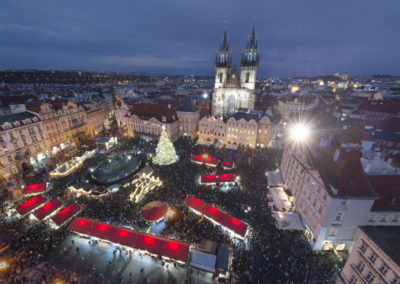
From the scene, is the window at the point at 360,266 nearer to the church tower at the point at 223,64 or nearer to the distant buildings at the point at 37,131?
the distant buildings at the point at 37,131

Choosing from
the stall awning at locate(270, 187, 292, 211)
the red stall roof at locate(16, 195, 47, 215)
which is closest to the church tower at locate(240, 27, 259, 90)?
the stall awning at locate(270, 187, 292, 211)

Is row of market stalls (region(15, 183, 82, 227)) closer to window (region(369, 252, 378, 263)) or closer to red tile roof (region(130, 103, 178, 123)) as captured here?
red tile roof (region(130, 103, 178, 123))

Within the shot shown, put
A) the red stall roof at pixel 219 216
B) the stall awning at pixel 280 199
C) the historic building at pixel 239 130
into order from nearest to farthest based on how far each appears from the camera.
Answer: the red stall roof at pixel 219 216 → the stall awning at pixel 280 199 → the historic building at pixel 239 130

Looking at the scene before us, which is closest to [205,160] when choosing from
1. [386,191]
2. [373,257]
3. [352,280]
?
[352,280]

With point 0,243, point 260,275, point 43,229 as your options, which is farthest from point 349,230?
point 0,243

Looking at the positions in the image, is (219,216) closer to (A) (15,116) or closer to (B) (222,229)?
(B) (222,229)

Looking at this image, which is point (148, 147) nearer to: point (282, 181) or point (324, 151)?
point (282, 181)

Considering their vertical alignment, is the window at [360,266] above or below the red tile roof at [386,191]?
below

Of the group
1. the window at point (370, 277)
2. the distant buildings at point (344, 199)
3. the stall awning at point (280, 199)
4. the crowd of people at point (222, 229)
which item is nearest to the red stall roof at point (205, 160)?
the crowd of people at point (222, 229)
